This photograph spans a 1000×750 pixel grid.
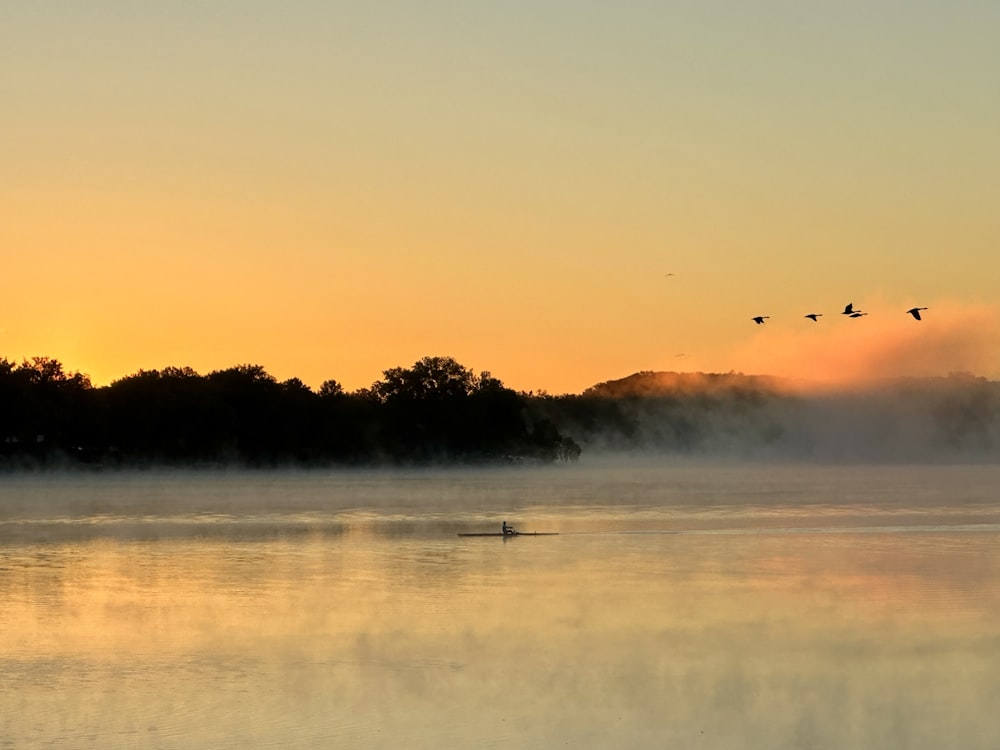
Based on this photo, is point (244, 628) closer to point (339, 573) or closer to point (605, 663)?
point (605, 663)

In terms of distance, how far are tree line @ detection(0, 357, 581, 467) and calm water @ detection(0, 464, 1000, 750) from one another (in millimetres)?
86021

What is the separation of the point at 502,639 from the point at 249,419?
137681mm

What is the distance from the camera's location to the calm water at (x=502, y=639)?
2162 centimetres

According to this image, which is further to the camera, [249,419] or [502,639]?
[249,419]

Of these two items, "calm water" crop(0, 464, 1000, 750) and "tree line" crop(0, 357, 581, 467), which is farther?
"tree line" crop(0, 357, 581, 467)

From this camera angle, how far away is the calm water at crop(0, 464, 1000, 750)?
70.9ft

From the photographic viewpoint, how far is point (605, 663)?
26562 millimetres

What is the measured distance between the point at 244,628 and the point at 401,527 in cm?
3505

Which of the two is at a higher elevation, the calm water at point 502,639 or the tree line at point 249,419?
the tree line at point 249,419

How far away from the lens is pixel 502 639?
2938cm

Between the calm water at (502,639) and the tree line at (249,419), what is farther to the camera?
the tree line at (249,419)

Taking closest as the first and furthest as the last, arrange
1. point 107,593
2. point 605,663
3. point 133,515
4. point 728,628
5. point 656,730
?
point 656,730
point 605,663
point 728,628
point 107,593
point 133,515

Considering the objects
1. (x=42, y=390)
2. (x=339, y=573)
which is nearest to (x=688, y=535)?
(x=339, y=573)

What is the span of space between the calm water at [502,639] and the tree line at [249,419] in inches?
3387
